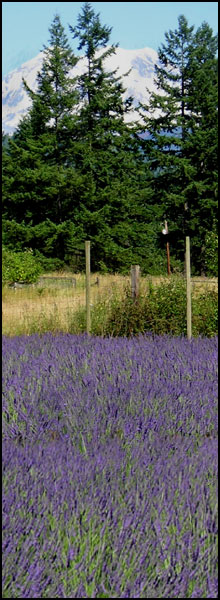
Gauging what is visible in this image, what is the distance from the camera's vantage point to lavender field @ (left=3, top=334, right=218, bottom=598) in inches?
73.5

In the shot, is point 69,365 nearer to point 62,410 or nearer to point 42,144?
point 62,410

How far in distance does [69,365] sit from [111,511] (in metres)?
2.64

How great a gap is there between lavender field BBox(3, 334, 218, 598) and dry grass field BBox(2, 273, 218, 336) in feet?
17.7

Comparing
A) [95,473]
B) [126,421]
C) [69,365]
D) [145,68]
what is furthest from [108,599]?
[145,68]

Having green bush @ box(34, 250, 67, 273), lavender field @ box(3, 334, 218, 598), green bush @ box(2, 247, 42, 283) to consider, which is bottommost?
lavender field @ box(3, 334, 218, 598)

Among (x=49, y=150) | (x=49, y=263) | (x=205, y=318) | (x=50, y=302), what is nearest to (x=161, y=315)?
(x=205, y=318)

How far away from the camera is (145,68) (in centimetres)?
2839

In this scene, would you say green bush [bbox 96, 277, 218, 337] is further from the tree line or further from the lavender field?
the tree line

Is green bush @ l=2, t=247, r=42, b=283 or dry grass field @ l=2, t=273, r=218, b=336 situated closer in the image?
dry grass field @ l=2, t=273, r=218, b=336

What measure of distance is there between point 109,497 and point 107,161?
85.2 feet

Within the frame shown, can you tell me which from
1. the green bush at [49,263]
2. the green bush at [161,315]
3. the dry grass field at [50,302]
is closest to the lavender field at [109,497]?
the green bush at [161,315]

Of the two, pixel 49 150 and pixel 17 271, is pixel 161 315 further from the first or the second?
pixel 49 150

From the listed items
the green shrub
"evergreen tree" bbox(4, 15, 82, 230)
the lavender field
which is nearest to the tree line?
"evergreen tree" bbox(4, 15, 82, 230)

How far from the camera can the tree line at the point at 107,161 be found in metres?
26.6
